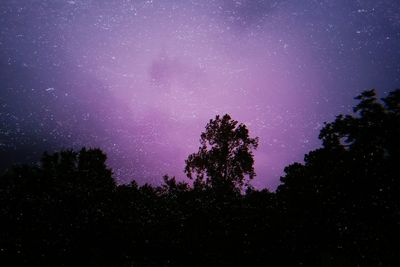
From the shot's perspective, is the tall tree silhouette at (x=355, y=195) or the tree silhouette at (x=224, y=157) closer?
the tall tree silhouette at (x=355, y=195)

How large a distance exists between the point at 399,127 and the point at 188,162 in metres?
28.6

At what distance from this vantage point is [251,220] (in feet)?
60.1

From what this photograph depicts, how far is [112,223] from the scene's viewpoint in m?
17.5

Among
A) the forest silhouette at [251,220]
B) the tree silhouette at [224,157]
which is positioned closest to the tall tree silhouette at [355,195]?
the forest silhouette at [251,220]

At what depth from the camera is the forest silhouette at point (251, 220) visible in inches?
468

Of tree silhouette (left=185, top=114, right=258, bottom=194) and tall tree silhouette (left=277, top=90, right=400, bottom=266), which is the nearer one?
tall tree silhouette (left=277, top=90, right=400, bottom=266)

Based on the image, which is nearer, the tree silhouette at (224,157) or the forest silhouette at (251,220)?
the forest silhouette at (251,220)

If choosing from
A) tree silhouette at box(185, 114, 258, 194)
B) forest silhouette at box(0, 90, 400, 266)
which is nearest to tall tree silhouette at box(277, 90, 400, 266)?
forest silhouette at box(0, 90, 400, 266)

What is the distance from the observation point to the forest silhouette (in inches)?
468

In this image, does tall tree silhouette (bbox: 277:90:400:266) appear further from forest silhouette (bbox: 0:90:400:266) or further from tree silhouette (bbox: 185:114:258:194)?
tree silhouette (bbox: 185:114:258:194)

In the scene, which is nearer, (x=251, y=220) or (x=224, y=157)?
(x=251, y=220)

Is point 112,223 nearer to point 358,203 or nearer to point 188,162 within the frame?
point 358,203

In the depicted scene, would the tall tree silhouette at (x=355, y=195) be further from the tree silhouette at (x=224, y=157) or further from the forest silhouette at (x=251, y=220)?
the tree silhouette at (x=224, y=157)

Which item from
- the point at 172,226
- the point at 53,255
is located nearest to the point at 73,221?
the point at 53,255
